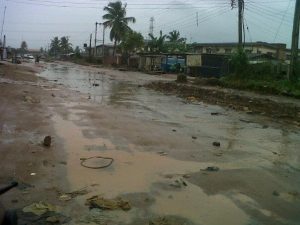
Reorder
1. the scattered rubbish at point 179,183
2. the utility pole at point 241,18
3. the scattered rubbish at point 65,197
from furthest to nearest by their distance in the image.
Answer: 1. the utility pole at point 241,18
2. the scattered rubbish at point 179,183
3. the scattered rubbish at point 65,197

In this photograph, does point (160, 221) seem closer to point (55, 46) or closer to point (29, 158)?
point (29, 158)

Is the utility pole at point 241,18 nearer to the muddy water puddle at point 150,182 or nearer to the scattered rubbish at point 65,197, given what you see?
the muddy water puddle at point 150,182

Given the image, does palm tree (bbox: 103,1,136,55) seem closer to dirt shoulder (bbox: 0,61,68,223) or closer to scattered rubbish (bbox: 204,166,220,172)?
dirt shoulder (bbox: 0,61,68,223)

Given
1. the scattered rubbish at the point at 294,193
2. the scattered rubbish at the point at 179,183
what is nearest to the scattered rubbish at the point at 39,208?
the scattered rubbish at the point at 179,183

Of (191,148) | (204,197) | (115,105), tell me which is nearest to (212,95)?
(115,105)

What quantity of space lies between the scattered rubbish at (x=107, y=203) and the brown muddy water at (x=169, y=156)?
11 centimetres

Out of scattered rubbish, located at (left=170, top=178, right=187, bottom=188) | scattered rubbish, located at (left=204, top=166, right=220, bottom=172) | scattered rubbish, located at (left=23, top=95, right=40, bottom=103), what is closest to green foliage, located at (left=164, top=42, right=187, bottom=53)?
scattered rubbish, located at (left=23, top=95, right=40, bottom=103)

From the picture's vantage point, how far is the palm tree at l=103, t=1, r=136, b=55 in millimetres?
63688

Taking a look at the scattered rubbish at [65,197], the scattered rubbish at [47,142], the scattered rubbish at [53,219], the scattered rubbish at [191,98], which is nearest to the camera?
the scattered rubbish at [53,219]

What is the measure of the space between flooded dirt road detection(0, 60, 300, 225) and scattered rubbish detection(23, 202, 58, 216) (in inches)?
6.6

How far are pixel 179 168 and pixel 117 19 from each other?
2306 inches

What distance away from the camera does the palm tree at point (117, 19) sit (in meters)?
63.7

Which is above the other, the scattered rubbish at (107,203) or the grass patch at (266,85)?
the grass patch at (266,85)

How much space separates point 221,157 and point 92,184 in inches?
126
